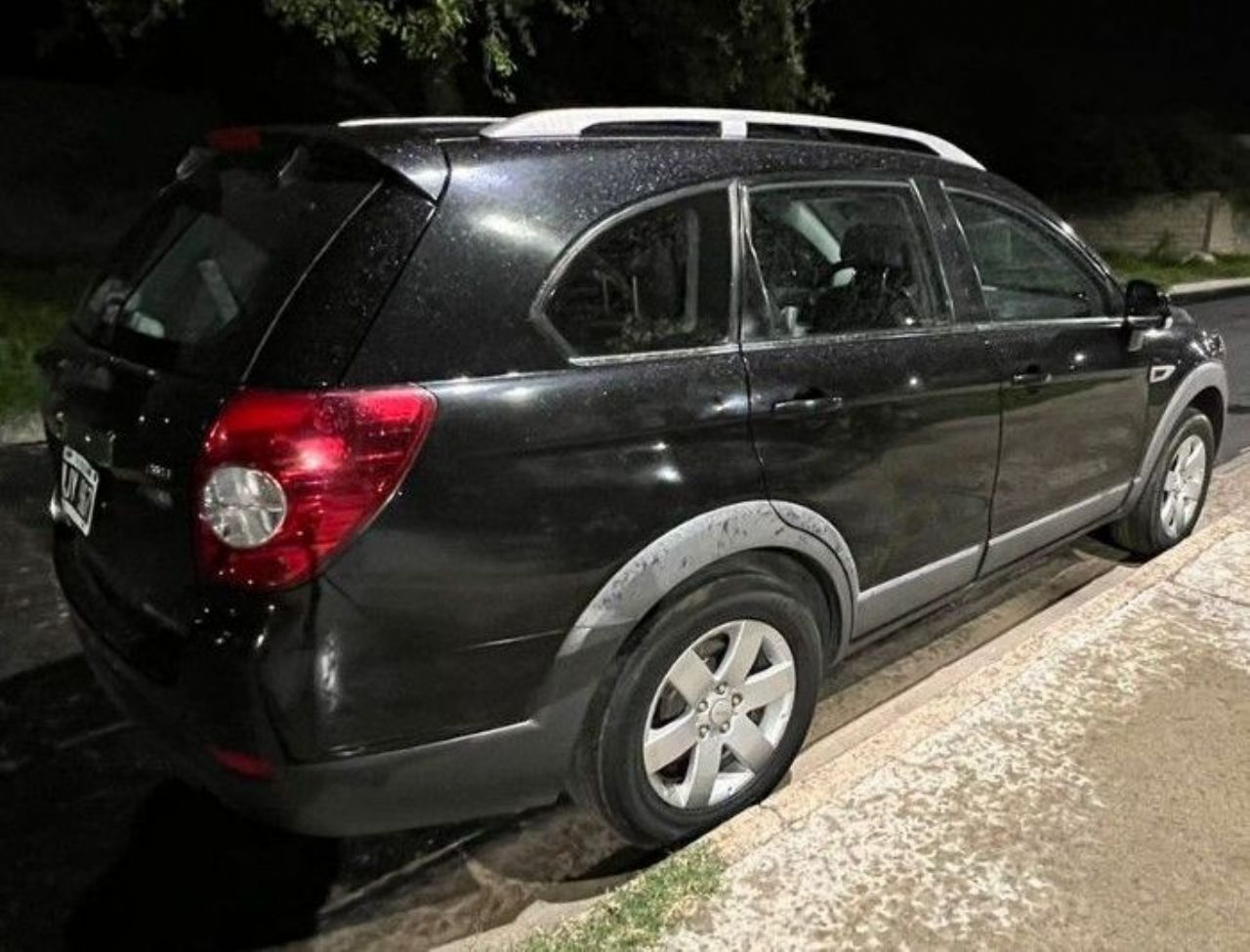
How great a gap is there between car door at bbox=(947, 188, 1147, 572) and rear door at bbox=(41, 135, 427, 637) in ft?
6.42

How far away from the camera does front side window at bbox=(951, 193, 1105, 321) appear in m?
3.40

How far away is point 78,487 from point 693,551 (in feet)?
4.70

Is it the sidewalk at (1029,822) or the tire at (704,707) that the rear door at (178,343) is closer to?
the tire at (704,707)

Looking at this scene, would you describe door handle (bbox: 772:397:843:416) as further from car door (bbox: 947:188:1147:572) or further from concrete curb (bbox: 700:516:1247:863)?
concrete curb (bbox: 700:516:1247:863)

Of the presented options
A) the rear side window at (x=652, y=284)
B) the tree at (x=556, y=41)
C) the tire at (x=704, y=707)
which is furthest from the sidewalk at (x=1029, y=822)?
the tree at (x=556, y=41)

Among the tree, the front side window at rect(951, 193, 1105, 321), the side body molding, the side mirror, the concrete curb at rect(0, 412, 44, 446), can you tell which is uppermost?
the tree

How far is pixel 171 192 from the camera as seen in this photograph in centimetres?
273

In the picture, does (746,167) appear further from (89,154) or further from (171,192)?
(89,154)

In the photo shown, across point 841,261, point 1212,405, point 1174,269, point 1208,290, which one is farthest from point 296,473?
point 1174,269

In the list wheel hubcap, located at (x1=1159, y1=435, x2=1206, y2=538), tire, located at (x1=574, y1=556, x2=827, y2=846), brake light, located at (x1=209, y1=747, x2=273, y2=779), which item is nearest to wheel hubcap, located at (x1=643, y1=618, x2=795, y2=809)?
tire, located at (x1=574, y1=556, x2=827, y2=846)

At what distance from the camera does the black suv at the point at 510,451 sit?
6.82ft

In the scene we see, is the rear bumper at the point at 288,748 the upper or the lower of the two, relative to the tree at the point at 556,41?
lower

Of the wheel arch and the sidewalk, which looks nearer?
the sidewalk

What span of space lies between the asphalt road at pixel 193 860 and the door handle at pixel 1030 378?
42.8 inches
